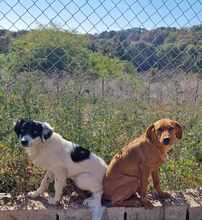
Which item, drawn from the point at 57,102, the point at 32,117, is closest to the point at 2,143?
the point at 32,117

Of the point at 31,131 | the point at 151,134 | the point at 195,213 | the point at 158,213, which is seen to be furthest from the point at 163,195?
the point at 31,131

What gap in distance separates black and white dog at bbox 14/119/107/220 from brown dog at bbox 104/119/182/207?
121 millimetres

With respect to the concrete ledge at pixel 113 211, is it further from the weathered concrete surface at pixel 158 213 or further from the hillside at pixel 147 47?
the hillside at pixel 147 47

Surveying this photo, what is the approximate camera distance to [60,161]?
3.91 metres

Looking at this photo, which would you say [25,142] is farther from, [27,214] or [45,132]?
[27,214]

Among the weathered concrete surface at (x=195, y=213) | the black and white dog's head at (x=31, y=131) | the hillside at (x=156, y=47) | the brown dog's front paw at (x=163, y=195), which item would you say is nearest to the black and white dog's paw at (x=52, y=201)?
the black and white dog's head at (x=31, y=131)

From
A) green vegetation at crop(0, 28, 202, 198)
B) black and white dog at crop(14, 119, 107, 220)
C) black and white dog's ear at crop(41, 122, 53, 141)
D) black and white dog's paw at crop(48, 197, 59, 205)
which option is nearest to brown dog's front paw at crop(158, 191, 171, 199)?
green vegetation at crop(0, 28, 202, 198)

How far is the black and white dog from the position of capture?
12.4 feet

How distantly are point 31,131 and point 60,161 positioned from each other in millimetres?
358

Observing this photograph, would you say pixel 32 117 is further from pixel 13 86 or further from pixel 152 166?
pixel 152 166

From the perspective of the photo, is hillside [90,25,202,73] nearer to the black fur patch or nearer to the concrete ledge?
the black fur patch

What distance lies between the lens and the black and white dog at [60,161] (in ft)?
12.4

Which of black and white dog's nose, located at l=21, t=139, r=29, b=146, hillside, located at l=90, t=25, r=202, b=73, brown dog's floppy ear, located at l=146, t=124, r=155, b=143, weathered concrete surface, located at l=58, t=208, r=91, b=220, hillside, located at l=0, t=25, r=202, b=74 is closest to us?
black and white dog's nose, located at l=21, t=139, r=29, b=146

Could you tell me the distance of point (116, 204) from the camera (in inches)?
161
